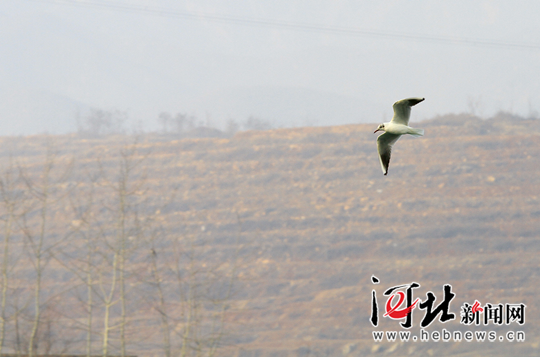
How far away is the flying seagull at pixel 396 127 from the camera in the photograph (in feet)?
19.2

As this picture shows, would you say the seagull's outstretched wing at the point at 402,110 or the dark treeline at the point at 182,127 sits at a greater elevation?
the dark treeline at the point at 182,127

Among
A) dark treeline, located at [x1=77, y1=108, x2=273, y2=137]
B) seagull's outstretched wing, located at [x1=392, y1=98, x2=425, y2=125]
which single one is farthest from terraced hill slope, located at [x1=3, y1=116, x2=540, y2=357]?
seagull's outstretched wing, located at [x1=392, y1=98, x2=425, y2=125]

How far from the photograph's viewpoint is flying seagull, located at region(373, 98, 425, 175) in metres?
5.86

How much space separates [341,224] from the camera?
3747 cm

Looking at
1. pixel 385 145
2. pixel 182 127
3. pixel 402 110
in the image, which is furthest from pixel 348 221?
pixel 182 127

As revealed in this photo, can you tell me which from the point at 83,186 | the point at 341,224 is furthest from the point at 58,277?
the point at 341,224

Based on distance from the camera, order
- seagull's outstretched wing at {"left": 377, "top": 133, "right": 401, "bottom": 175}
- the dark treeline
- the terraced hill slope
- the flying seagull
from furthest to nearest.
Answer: the dark treeline
the terraced hill slope
seagull's outstretched wing at {"left": 377, "top": 133, "right": 401, "bottom": 175}
the flying seagull

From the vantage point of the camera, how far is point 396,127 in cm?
596

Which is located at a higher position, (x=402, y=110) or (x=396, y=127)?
(x=402, y=110)

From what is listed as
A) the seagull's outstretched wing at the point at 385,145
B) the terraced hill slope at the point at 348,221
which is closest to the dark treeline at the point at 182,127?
the terraced hill slope at the point at 348,221

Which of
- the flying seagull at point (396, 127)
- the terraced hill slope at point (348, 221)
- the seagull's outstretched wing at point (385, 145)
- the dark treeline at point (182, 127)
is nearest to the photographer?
the flying seagull at point (396, 127)

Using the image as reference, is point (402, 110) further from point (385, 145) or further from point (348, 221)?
point (348, 221)

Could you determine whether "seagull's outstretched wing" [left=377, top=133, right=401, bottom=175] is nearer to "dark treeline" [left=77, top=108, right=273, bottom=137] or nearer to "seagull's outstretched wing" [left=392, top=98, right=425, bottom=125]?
"seagull's outstretched wing" [left=392, top=98, right=425, bottom=125]

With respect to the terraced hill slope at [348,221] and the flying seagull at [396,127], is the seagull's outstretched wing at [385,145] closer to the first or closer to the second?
the flying seagull at [396,127]
